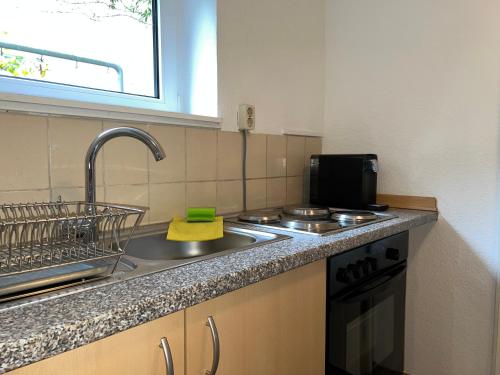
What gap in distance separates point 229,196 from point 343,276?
1.95 ft

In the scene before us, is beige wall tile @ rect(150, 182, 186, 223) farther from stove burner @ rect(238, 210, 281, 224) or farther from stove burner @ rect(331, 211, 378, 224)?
stove burner @ rect(331, 211, 378, 224)

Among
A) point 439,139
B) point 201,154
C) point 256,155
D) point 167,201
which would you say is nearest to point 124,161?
point 167,201

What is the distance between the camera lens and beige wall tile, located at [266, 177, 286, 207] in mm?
1702

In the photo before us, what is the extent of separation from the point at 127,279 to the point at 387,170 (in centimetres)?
140

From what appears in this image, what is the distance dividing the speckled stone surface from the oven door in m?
0.26

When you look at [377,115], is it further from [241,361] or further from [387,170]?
[241,361]

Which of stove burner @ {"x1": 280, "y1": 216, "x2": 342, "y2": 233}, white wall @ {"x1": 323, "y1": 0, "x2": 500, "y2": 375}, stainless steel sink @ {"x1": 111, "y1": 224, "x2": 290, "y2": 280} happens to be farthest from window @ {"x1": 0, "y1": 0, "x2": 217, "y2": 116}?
white wall @ {"x1": 323, "y1": 0, "x2": 500, "y2": 375}

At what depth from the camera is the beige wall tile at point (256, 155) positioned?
62.5 inches

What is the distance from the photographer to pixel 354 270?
3.70 ft

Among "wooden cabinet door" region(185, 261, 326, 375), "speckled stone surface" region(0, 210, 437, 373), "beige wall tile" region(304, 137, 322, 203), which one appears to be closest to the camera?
"speckled stone surface" region(0, 210, 437, 373)

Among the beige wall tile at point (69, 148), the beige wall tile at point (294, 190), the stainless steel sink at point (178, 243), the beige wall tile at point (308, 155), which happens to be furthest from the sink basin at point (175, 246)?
the beige wall tile at point (308, 155)

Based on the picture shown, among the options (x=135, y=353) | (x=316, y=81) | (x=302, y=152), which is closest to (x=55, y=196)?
(x=135, y=353)

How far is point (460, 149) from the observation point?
61.7 inches

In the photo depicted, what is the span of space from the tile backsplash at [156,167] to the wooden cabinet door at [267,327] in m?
0.56
